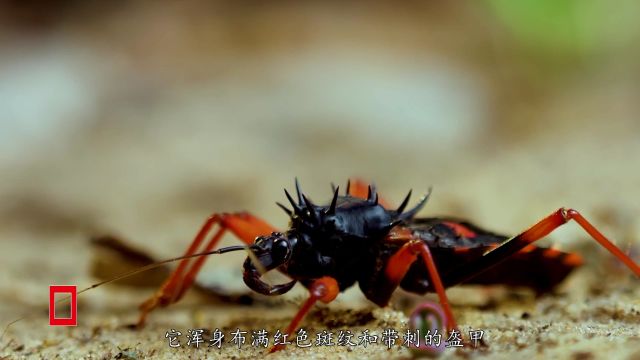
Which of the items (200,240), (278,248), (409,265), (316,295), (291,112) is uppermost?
(291,112)

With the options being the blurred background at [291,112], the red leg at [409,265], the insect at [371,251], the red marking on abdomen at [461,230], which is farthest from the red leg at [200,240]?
the blurred background at [291,112]

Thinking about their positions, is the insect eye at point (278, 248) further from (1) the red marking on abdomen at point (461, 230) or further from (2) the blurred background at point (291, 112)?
(2) the blurred background at point (291, 112)

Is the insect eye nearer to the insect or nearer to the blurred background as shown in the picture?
the insect

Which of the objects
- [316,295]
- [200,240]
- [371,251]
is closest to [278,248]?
[316,295]

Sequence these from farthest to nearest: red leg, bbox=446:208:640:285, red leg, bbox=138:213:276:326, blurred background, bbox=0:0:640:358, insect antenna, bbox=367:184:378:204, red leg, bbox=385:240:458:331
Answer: blurred background, bbox=0:0:640:358
red leg, bbox=138:213:276:326
insect antenna, bbox=367:184:378:204
red leg, bbox=446:208:640:285
red leg, bbox=385:240:458:331

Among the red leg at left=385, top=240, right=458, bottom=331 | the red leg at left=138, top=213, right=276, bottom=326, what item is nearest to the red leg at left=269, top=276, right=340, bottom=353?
the red leg at left=385, top=240, right=458, bottom=331

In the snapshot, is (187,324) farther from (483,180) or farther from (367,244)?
(483,180)

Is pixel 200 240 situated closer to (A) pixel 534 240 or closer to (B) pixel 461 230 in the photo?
(B) pixel 461 230

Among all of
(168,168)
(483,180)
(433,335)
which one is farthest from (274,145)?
(433,335)
